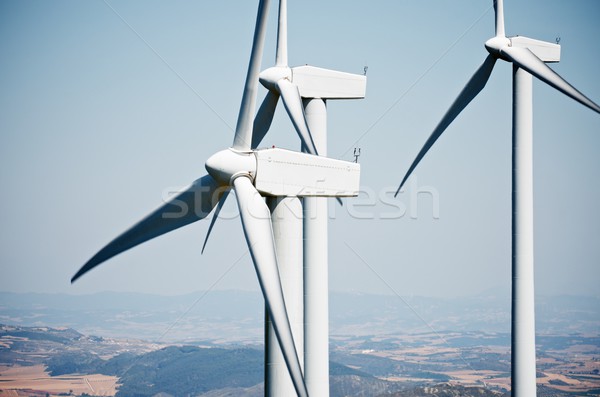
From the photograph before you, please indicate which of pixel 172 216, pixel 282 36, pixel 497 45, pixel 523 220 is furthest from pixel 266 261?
pixel 497 45

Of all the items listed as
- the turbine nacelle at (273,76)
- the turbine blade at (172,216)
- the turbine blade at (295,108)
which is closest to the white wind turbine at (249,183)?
the turbine blade at (172,216)

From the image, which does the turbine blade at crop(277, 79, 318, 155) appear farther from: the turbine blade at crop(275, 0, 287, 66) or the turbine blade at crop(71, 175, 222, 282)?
the turbine blade at crop(71, 175, 222, 282)

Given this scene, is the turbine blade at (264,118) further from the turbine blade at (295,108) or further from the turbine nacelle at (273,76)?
the turbine blade at (295,108)

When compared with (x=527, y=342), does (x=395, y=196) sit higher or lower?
higher

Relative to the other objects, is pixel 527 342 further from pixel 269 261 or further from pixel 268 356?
pixel 269 261

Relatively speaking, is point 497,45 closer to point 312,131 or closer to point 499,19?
point 499,19

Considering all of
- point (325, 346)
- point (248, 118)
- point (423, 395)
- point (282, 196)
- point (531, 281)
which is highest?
point (248, 118)

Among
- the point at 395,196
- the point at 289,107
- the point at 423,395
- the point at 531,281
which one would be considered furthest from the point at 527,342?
the point at 423,395
